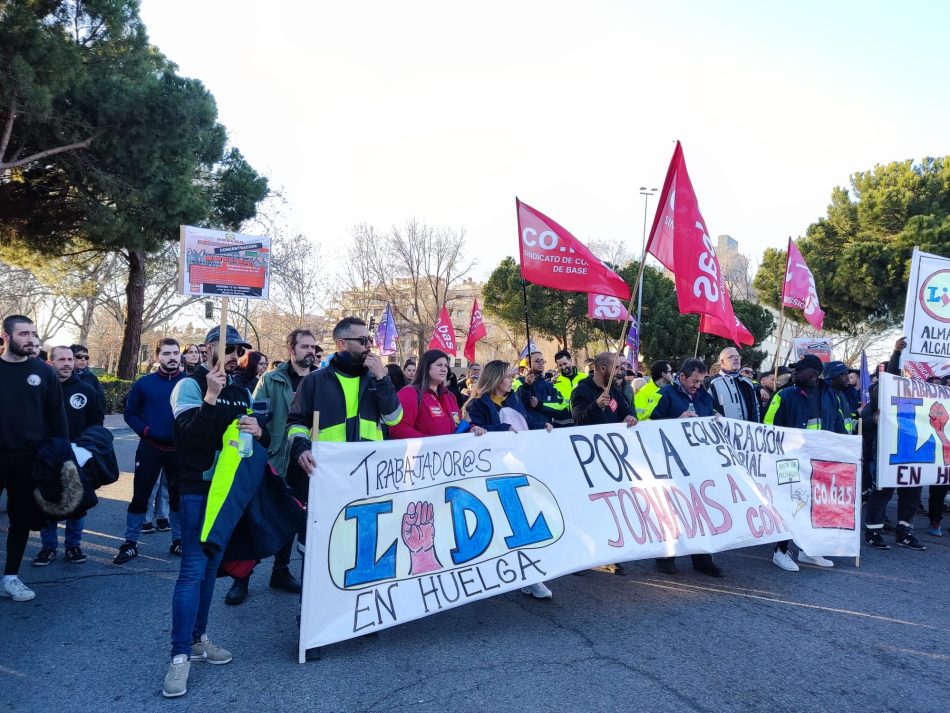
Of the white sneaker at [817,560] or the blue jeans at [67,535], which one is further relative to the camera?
the white sneaker at [817,560]

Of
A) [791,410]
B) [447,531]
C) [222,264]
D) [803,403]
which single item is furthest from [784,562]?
[222,264]

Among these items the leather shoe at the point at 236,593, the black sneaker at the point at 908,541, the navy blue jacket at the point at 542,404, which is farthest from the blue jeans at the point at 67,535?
the black sneaker at the point at 908,541

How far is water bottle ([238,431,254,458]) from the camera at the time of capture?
366 cm

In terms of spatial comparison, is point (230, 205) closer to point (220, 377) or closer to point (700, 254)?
point (700, 254)

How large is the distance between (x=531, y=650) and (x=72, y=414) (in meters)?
4.37

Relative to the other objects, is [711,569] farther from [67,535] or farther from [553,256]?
[67,535]

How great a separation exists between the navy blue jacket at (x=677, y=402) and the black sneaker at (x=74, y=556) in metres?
5.09

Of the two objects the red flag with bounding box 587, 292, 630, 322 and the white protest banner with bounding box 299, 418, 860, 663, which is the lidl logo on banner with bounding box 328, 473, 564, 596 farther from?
the red flag with bounding box 587, 292, 630, 322

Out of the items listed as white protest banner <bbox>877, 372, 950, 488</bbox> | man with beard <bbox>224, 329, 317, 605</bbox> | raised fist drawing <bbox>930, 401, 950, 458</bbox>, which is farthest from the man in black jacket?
raised fist drawing <bbox>930, 401, 950, 458</bbox>

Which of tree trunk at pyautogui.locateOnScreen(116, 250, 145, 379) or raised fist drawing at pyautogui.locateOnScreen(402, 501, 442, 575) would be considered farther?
tree trunk at pyautogui.locateOnScreen(116, 250, 145, 379)

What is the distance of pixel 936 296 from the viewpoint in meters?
8.20

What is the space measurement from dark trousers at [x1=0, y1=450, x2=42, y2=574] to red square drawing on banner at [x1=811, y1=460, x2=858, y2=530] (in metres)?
6.35

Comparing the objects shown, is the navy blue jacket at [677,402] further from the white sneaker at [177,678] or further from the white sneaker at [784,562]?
the white sneaker at [177,678]

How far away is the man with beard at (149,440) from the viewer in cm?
582
